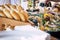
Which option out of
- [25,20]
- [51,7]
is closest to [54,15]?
[51,7]

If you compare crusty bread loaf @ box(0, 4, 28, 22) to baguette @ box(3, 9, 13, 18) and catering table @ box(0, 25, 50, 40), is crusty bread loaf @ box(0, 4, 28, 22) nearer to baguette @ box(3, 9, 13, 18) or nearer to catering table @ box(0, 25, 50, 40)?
baguette @ box(3, 9, 13, 18)

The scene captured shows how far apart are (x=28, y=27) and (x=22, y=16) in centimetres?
16

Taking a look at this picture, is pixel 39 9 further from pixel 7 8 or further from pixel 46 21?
pixel 7 8

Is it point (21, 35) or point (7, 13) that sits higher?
point (7, 13)

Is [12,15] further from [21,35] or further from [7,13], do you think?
[21,35]

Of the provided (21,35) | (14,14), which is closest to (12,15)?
(14,14)

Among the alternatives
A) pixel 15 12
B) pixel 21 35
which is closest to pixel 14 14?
pixel 15 12

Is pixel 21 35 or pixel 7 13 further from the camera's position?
pixel 7 13

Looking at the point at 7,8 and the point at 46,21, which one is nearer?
the point at 7,8

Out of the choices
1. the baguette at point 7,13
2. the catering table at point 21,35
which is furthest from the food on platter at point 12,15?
the catering table at point 21,35

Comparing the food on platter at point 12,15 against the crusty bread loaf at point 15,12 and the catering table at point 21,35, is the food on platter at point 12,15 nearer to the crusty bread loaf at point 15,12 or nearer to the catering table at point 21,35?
the crusty bread loaf at point 15,12

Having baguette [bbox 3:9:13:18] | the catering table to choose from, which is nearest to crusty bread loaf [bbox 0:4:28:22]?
baguette [bbox 3:9:13:18]

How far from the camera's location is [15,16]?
1.38 meters

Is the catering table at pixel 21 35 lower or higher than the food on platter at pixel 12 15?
lower
